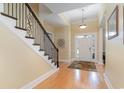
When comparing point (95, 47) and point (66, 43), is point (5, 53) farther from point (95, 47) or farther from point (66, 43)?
point (95, 47)

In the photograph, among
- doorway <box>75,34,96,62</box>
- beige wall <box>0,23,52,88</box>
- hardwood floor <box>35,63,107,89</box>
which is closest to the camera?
beige wall <box>0,23,52,88</box>

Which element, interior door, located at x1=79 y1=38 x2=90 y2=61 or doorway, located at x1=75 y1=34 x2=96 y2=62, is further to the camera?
interior door, located at x1=79 y1=38 x2=90 y2=61

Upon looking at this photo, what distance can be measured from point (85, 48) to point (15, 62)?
22.2ft

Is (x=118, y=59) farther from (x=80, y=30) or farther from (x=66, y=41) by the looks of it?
(x=80, y=30)

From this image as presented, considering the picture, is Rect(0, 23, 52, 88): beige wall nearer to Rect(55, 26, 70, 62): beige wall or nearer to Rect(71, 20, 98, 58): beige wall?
Rect(55, 26, 70, 62): beige wall

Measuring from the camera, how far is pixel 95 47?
26.9 feet

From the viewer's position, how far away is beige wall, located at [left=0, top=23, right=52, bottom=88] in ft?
7.11

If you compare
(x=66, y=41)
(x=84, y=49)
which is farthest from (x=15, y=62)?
(x=84, y=49)

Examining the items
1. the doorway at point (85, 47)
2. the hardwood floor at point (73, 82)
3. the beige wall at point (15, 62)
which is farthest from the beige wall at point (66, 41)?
the beige wall at point (15, 62)

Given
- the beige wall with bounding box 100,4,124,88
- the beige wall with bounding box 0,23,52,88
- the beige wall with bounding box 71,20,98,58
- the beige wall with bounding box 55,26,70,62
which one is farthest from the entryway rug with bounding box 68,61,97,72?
the beige wall with bounding box 0,23,52,88

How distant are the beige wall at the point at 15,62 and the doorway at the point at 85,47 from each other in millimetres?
5714

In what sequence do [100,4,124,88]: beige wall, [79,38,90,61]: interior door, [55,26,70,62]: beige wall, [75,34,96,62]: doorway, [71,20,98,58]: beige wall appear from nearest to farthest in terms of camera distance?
Answer: [100,4,124,88]: beige wall < [71,20,98,58]: beige wall < [55,26,70,62]: beige wall < [75,34,96,62]: doorway < [79,38,90,61]: interior door
